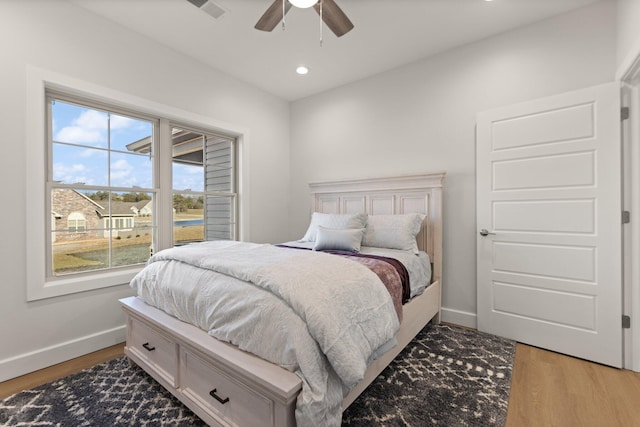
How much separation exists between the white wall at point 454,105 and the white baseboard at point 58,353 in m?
2.87

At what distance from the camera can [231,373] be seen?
134cm

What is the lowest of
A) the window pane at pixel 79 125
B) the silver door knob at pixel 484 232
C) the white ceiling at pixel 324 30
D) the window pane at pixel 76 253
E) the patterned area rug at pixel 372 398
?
the patterned area rug at pixel 372 398

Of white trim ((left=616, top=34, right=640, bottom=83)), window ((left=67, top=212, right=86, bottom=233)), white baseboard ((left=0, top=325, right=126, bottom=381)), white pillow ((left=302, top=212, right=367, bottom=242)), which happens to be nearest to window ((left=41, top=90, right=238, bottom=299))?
window ((left=67, top=212, right=86, bottom=233))

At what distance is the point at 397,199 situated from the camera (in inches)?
125

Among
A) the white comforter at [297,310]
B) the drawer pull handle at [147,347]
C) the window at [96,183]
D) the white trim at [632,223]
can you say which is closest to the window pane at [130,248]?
the window at [96,183]

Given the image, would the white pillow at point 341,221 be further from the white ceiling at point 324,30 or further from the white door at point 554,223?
the white ceiling at point 324,30

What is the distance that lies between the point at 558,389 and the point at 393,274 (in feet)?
4.17

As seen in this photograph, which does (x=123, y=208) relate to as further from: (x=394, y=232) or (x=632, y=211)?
(x=632, y=211)

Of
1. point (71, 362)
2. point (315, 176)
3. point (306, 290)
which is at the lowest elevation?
point (71, 362)

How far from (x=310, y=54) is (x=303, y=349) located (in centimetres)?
294

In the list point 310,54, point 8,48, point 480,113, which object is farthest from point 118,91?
point 480,113

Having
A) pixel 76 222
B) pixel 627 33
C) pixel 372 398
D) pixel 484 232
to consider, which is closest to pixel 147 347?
pixel 76 222

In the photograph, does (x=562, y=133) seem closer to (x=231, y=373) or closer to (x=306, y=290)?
(x=306, y=290)

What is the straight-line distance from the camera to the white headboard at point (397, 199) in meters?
2.92
